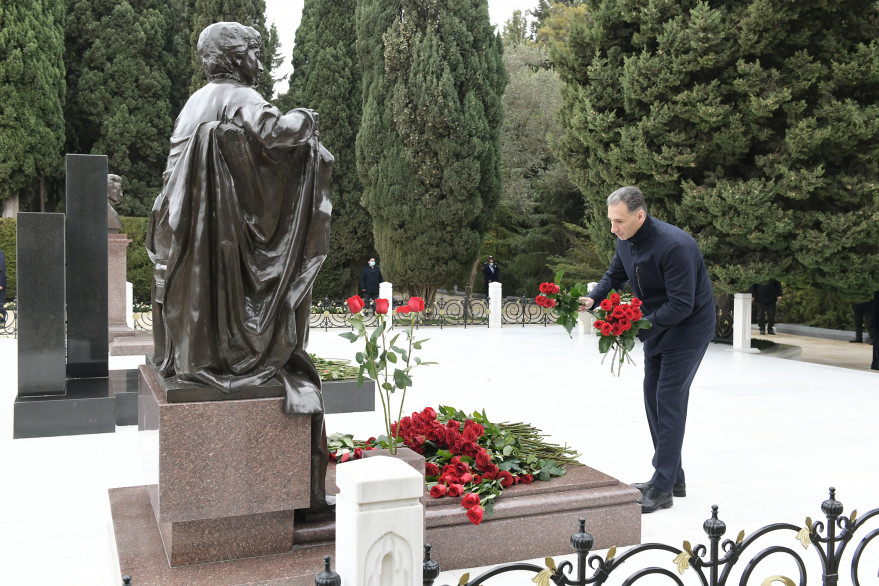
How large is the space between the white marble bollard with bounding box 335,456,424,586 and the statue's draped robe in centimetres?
100

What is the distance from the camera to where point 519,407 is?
8.32 metres

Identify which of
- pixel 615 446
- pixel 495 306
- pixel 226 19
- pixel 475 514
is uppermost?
pixel 226 19

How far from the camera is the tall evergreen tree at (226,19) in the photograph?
23.0m

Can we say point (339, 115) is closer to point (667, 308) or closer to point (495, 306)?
point (495, 306)

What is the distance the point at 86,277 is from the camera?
813 cm

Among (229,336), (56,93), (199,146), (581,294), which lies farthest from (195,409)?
(56,93)

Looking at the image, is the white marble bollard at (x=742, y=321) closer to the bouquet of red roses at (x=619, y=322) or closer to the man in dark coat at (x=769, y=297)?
the man in dark coat at (x=769, y=297)

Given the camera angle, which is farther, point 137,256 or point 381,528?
point 137,256

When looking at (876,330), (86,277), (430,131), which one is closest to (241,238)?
(86,277)

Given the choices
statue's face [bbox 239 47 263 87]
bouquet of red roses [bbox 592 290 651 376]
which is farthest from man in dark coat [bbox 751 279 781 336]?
statue's face [bbox 239 47 263 87]

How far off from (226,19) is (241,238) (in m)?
21.6

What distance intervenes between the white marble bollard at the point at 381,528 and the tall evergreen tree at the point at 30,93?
22231 millimetres

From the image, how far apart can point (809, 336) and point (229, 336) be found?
17386 millimetres

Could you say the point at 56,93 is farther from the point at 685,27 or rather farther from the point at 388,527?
the point at 388,527
